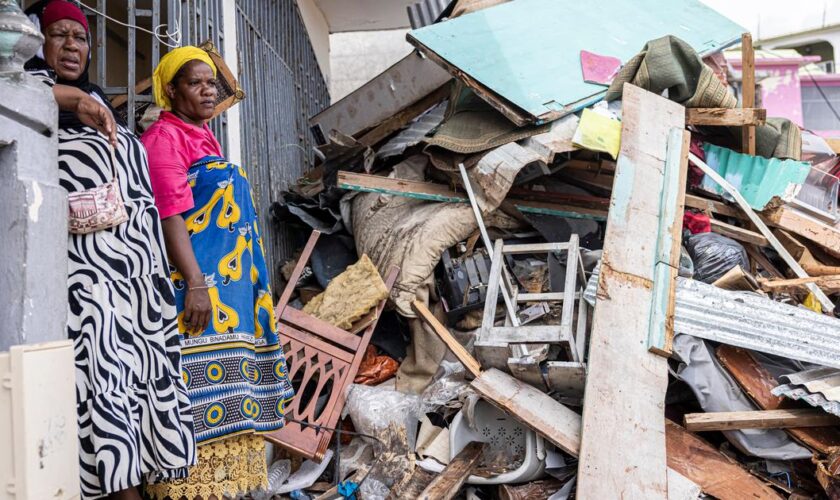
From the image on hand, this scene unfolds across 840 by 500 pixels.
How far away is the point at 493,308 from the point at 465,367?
424 mm

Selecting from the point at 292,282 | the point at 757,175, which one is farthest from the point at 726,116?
the point at 292,282

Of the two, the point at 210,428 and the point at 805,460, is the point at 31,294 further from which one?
the point at 805,460

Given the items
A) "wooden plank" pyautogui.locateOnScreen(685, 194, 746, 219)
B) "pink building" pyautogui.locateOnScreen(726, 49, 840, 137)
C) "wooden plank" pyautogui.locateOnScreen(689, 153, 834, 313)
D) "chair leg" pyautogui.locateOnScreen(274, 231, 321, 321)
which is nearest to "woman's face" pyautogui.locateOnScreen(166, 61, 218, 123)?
"chair leg" pyautogui.locateOnScreen(274, 231, 321, 321)

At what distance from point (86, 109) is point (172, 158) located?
39 cm

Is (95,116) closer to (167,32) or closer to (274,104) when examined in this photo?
(167,32)

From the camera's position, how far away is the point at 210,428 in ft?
8.75

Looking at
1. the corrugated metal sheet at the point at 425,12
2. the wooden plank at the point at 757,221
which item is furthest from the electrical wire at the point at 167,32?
the corrugated metal sheet at the point at 425,12

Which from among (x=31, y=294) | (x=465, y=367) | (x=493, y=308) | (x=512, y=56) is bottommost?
(x=465, y=367)

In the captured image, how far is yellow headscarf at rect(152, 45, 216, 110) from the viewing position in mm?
2898

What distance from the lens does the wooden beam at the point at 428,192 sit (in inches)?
210

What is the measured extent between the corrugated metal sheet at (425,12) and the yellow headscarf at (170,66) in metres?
5.67

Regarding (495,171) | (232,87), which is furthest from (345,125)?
(232,87)

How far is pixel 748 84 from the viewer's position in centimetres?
539

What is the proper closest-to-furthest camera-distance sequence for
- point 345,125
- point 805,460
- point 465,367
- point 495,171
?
point 805,460 < point 465,367 < point 495,171 < point 345,125
